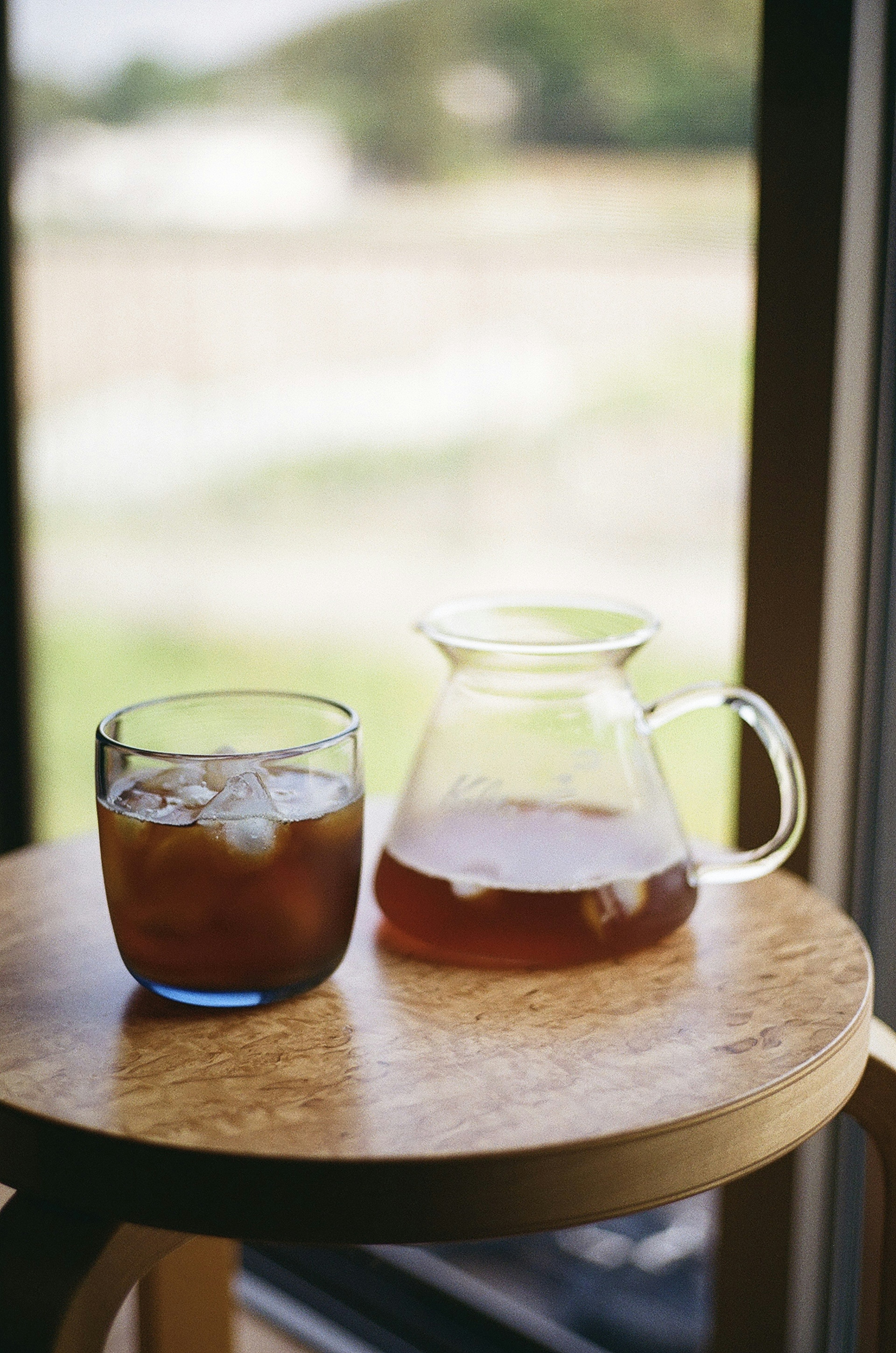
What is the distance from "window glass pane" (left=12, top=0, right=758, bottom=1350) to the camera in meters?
1.90

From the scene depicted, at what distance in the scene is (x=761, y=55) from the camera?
821 millimetres

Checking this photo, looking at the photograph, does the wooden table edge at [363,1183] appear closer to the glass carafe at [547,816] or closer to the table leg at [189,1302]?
the glass carafe at [547,816]

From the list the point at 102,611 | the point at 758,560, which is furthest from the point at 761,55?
the point at 102,611

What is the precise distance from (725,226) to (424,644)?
3.07ft

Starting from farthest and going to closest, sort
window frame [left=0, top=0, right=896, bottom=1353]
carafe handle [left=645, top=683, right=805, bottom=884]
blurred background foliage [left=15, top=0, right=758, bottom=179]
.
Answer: blurred background foliage [left=15, top=0, right=758, bottom=179] → window frame [left=0, top=0, right=896, bottom=1353] → carafe handle [left=645, top=683, right=805, bottom=884]

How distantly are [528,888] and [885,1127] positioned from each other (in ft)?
0.77

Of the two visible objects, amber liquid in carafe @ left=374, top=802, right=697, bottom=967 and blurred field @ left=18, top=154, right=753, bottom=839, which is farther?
blurred field @ left=18, top=154, right=753, bottom=839

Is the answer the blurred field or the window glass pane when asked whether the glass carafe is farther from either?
the blurred field

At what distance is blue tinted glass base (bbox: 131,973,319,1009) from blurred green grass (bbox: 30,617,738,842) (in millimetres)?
1678

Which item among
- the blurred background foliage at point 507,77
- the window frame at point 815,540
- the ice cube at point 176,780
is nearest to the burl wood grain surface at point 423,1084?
the ice cube at point 176,780

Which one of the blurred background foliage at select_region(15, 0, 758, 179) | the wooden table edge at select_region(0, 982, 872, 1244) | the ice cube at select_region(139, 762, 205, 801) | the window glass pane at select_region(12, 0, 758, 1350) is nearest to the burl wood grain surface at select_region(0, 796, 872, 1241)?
the wooden table edge at select_region(0, 982, 872, 1244)

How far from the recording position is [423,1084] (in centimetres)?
Answer: 53

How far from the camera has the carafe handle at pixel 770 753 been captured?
0.67m

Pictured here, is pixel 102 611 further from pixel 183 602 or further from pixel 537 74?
pixel 537 74
